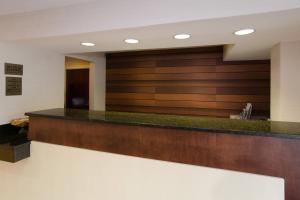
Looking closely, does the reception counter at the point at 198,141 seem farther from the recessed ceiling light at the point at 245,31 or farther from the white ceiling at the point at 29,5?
the white ceiling at the point at 29,5

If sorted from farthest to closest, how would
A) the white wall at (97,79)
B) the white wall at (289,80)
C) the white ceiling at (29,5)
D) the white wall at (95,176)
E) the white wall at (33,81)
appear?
the white wall at (97,79), the white wall at (33,81), the white wall at (289,80), the white ceiling at (29,5), the white wall at (95,176)

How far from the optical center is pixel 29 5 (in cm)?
179

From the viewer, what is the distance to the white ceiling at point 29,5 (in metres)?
1.70

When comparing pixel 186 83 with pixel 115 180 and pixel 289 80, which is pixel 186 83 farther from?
pixel 115 180

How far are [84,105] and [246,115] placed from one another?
9.67 ft

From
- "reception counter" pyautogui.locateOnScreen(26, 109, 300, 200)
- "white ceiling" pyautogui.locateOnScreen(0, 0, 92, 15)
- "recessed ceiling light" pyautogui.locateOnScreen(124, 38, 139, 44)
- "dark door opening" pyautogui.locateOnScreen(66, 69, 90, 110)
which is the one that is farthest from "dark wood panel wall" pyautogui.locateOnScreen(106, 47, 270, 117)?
"white ceiling" pyautogui.locateOnScreen(0, 0, 92, 15)

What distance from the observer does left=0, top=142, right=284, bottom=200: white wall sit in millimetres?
1232

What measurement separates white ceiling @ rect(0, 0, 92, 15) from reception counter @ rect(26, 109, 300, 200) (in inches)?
37.5

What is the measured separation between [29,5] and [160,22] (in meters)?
1.23

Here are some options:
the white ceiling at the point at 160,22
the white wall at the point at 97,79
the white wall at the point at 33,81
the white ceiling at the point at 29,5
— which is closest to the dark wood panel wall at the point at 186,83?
the white wall at the point at 97,79

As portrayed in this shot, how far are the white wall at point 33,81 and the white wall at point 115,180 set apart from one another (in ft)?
2.10

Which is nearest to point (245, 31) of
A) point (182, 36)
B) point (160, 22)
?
point (182, 36)

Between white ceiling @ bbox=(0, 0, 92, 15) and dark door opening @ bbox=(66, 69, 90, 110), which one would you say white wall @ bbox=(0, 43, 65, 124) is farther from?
dark door opening @ bbox=(66, 69, 90, 110)

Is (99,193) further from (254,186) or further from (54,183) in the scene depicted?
(254,186)
